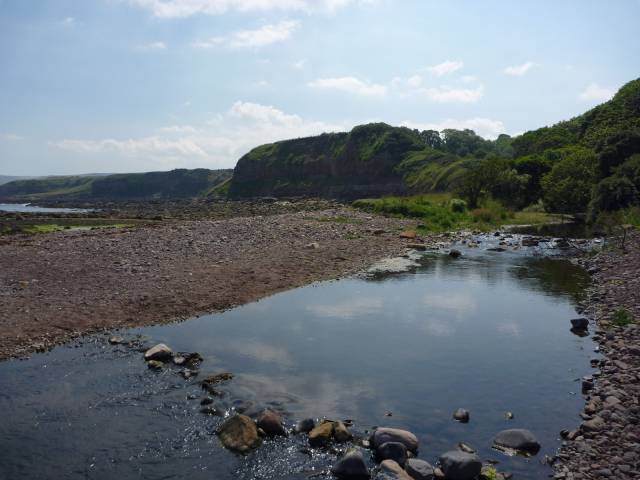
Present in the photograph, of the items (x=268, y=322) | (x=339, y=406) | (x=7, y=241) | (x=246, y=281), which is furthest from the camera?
(x=7, y=241)

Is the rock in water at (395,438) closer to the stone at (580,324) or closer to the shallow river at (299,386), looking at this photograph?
the shallow river at (299,386)

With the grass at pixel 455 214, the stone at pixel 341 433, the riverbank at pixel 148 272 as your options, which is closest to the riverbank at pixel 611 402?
the stone at pixel 341 433

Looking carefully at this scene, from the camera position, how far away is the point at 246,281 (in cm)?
2338

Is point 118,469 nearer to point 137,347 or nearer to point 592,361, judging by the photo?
point 137,347

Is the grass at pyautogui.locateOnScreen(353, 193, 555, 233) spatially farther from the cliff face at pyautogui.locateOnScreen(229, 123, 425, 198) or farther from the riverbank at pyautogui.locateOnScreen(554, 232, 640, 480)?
the cliff face at pyautogui.locateOnScreen(229, 123, 425, 198)

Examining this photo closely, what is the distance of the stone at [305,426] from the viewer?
1055 cm

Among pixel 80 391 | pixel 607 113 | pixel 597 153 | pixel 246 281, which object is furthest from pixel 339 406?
pixel 607 113

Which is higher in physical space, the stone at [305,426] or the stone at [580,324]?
the stone at [580,324]

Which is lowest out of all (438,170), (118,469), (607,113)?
(118,469)

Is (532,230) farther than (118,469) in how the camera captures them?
Yes

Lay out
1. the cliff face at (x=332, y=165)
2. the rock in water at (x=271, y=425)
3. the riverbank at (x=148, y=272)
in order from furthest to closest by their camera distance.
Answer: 1. the cliff face at (x=332, y=165)
2. the riverbank at (x=148, y=272)
3. the rock in water at (x=271, y=425)

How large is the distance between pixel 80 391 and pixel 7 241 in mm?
27794

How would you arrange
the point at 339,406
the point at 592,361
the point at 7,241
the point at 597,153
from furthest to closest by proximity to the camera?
the point at 597,153
the point at 7,241
the point at 592,361
the point at 339,406

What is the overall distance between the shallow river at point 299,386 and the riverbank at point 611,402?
1.37ft
